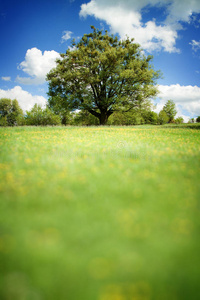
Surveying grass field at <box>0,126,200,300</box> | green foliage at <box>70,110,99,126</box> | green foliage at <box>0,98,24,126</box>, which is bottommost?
grass field at <box>0,126,200,300</box>

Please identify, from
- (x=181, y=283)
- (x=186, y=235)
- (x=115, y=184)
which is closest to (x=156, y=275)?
(x=181, y=283)

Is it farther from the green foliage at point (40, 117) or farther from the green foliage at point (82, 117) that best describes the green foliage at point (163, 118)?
the green foliage at point (40, 117)

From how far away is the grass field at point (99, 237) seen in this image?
5.57ft

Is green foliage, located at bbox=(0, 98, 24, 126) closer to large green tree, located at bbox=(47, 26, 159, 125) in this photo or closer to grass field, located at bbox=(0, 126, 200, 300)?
large green tree, located at bbox=(47, 26, 159, 125)

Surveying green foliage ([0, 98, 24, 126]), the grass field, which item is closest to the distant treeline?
green foliage ([0, 98, 24, 126])

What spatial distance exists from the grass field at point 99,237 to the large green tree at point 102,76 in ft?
78.5

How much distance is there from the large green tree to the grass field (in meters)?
23.9

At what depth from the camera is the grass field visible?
1.70 meters

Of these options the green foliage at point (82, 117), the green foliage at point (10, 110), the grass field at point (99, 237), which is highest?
the green foliage at point (10, 110)

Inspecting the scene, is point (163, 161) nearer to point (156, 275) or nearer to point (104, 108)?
point (156, 275)

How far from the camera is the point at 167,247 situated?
2.15m

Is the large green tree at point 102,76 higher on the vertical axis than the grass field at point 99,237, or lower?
higher

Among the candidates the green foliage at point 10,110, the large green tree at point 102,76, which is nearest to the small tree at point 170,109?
the large green tree at point 102,76

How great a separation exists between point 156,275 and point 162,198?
1679mm
